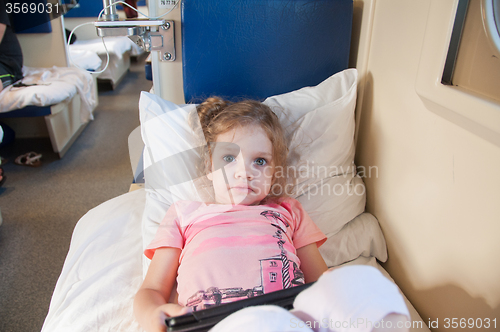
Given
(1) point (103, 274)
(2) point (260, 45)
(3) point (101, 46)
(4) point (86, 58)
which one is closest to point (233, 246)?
(1) point (103, 274)

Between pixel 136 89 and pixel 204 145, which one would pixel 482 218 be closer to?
pixel 204 145

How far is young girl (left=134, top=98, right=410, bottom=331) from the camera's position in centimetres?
78

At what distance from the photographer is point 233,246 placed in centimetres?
85

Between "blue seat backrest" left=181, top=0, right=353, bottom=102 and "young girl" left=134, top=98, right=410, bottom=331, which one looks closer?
"young girl" left=134, top=98, right=410, bottom=331

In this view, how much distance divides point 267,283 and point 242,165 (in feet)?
0.97

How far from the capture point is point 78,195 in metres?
2.14

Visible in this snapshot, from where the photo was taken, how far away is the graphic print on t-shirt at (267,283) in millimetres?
756

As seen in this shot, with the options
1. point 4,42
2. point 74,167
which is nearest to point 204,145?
point 74,167

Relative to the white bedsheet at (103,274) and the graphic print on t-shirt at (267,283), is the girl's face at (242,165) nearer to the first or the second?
the graphic print on t-shirt at (267,283)

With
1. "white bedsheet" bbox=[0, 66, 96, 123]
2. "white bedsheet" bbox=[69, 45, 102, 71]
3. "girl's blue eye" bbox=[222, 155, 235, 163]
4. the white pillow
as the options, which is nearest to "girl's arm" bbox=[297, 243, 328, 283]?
the white pillow

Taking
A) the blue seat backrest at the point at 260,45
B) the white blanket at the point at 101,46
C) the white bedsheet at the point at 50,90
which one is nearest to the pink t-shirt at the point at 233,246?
the blue seat backrest at the point at 260,45

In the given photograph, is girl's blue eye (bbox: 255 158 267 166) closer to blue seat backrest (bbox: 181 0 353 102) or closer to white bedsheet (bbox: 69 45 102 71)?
blue seat backrest (bbox: 181 0 353 102)

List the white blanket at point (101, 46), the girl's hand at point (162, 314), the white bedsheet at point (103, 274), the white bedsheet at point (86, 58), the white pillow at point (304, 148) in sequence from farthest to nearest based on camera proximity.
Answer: the white blanket at point (101, 46) → the white bedsheet at point (86, 58) → the white pillow at point (304, 148) → the white bedsheet at point (103, 274) → the girl's hand at point (162, 314)

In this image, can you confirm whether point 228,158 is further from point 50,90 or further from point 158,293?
point 50,90
